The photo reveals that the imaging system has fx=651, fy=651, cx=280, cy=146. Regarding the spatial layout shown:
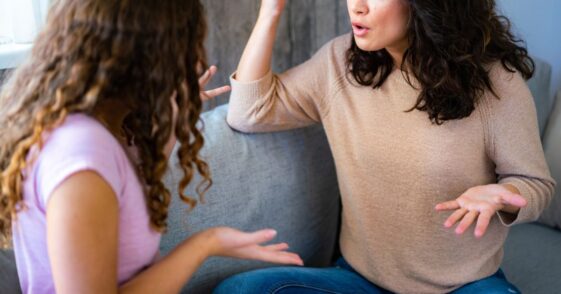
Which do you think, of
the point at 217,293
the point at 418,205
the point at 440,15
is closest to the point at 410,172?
the point at 418,205

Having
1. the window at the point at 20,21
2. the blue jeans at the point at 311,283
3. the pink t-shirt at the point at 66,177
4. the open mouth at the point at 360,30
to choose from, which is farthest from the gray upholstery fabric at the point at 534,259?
the window at the point at 20,21

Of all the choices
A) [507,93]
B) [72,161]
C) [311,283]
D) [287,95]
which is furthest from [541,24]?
[72,161]

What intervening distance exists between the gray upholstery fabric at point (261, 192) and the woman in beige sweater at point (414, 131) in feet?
0.17

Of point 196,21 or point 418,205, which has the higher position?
point 196,21

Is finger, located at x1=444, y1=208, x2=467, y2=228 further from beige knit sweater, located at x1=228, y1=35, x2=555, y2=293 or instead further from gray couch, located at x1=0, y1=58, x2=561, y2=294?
gray couch, located at x1=0, y1=58, x2=561, y2=294

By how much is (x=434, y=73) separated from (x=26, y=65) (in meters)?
0.68

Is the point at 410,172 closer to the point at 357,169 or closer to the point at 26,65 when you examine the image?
the point at 357,169

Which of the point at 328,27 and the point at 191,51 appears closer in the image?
the point at 191,51

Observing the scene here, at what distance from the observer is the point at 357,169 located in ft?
4.16

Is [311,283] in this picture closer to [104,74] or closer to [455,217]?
[455,217]

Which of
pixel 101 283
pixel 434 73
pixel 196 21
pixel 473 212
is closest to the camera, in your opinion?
pixel 101 283

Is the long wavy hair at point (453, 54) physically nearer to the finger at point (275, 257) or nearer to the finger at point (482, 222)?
the finger at point (482, 222)

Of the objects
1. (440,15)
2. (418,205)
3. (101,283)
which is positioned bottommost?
(418,205)

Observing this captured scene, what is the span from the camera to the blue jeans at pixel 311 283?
1.19 meters
